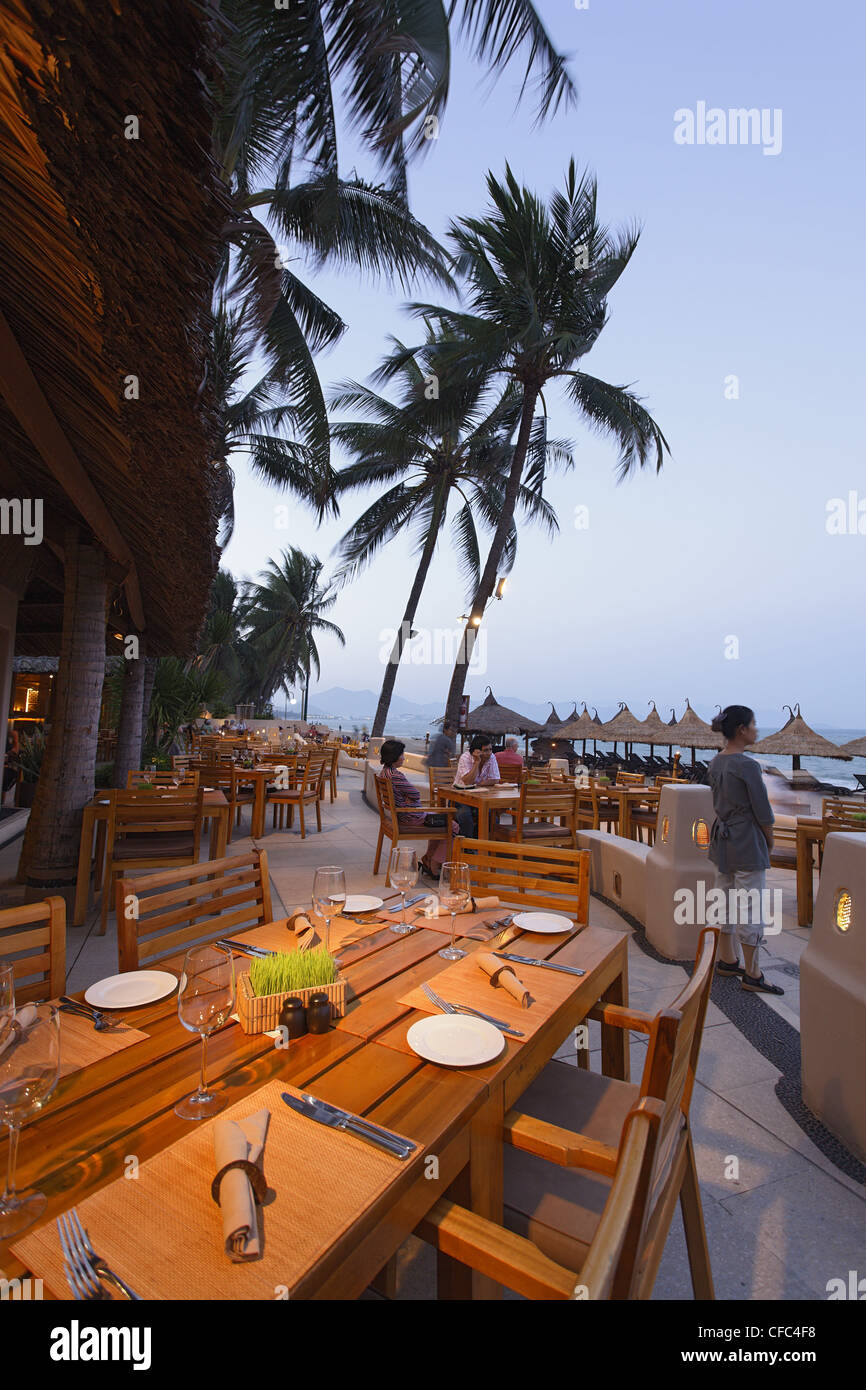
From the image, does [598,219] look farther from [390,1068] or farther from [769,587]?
[769,587]

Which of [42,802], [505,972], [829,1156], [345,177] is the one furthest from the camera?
[345,177]

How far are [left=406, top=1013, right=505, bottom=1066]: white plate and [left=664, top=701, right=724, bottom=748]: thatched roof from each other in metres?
13.7

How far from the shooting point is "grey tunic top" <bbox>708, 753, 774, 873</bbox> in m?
3.34

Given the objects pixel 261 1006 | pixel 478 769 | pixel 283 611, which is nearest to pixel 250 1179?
pixel 261 1006

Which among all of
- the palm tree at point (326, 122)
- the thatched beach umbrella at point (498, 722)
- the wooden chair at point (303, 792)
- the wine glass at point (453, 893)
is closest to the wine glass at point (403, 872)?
the wine glass at point (453, 893)

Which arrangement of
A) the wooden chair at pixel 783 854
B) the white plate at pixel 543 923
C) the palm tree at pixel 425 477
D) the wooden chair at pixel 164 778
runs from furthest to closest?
the palm tree at pixel 425 477
the wooden chair at pixel 164 778
the wooden chair at pixel 783 854
the white plate at pixel 543 923

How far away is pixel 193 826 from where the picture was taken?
13.7 ft

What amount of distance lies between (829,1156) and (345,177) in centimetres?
896

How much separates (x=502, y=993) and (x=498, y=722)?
14351 mm

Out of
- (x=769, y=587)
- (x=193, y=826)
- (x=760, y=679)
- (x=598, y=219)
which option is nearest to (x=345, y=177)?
(x=598, y=219)

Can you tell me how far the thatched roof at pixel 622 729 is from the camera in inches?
577

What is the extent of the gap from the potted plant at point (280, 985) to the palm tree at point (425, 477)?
11.6m

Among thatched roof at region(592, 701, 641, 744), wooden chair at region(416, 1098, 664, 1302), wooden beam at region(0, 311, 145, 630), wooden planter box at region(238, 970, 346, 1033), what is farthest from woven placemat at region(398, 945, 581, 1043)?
thatched roof at region(592, 701, 641, 744)

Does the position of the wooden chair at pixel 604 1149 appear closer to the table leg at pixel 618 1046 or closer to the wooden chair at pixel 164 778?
the table leg at pixel 618 1046
